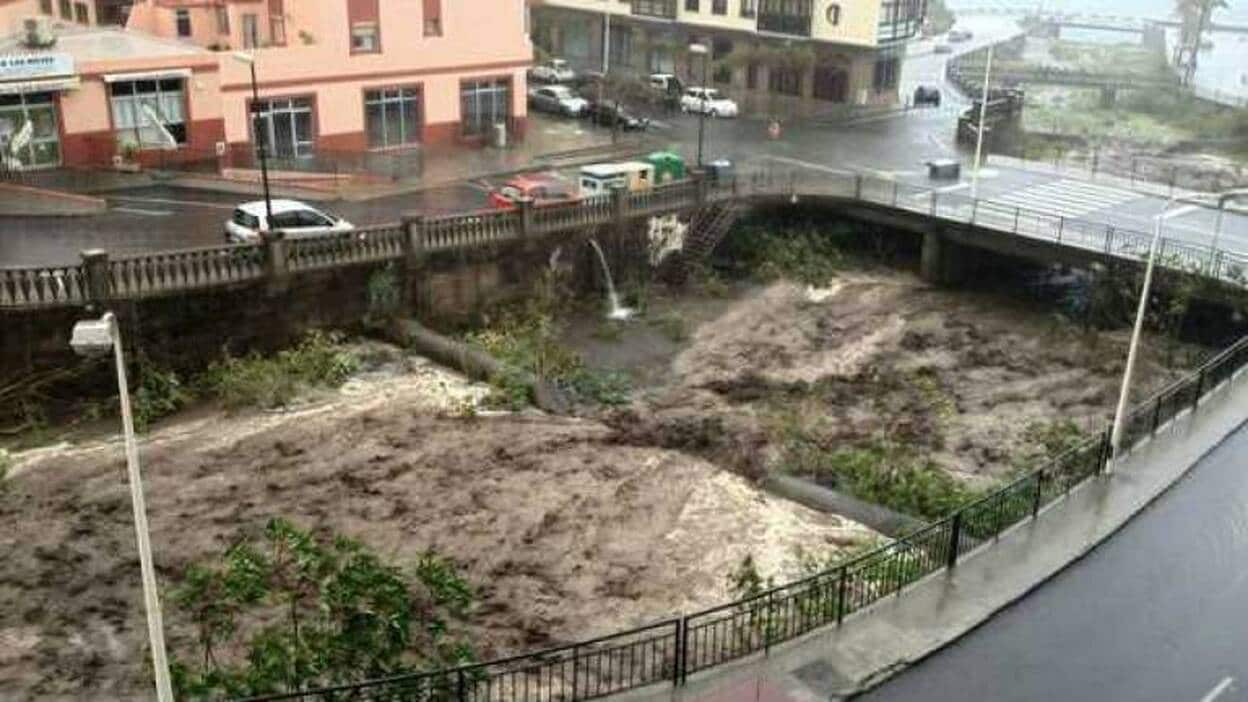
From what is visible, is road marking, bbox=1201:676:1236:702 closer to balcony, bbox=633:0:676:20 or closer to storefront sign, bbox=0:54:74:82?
storefront sign, bbox=0:54:74:82

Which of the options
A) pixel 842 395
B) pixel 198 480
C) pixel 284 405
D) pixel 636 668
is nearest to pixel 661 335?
pixel 842 395

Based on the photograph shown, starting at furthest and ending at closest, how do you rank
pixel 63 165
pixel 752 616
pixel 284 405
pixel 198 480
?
pixel 63 165 < pixel 284 405 < pixel 198 480 < pixel 752 616

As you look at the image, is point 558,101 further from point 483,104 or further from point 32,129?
point 32,129

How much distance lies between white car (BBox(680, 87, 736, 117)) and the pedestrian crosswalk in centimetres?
1890

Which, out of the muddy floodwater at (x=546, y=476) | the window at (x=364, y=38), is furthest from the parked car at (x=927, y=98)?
the muddy floodwater at (x=546, y=476)

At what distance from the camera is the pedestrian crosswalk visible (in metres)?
45.7

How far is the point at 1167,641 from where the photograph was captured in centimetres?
1852

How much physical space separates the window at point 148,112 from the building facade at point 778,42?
33.6 m

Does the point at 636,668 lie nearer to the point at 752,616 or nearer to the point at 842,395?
the point at 752,616

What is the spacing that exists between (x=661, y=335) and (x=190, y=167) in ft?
65.4

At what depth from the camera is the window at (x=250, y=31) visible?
156 feet

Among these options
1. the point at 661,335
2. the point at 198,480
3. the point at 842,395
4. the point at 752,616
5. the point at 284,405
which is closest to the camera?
the point at 752,616

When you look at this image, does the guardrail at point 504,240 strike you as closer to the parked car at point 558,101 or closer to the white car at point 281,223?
the white car at point 281,223

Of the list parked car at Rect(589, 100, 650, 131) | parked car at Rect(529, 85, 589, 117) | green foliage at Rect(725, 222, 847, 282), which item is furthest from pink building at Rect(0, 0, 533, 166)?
green foliage at Rect(725, 222, 847, 282)
